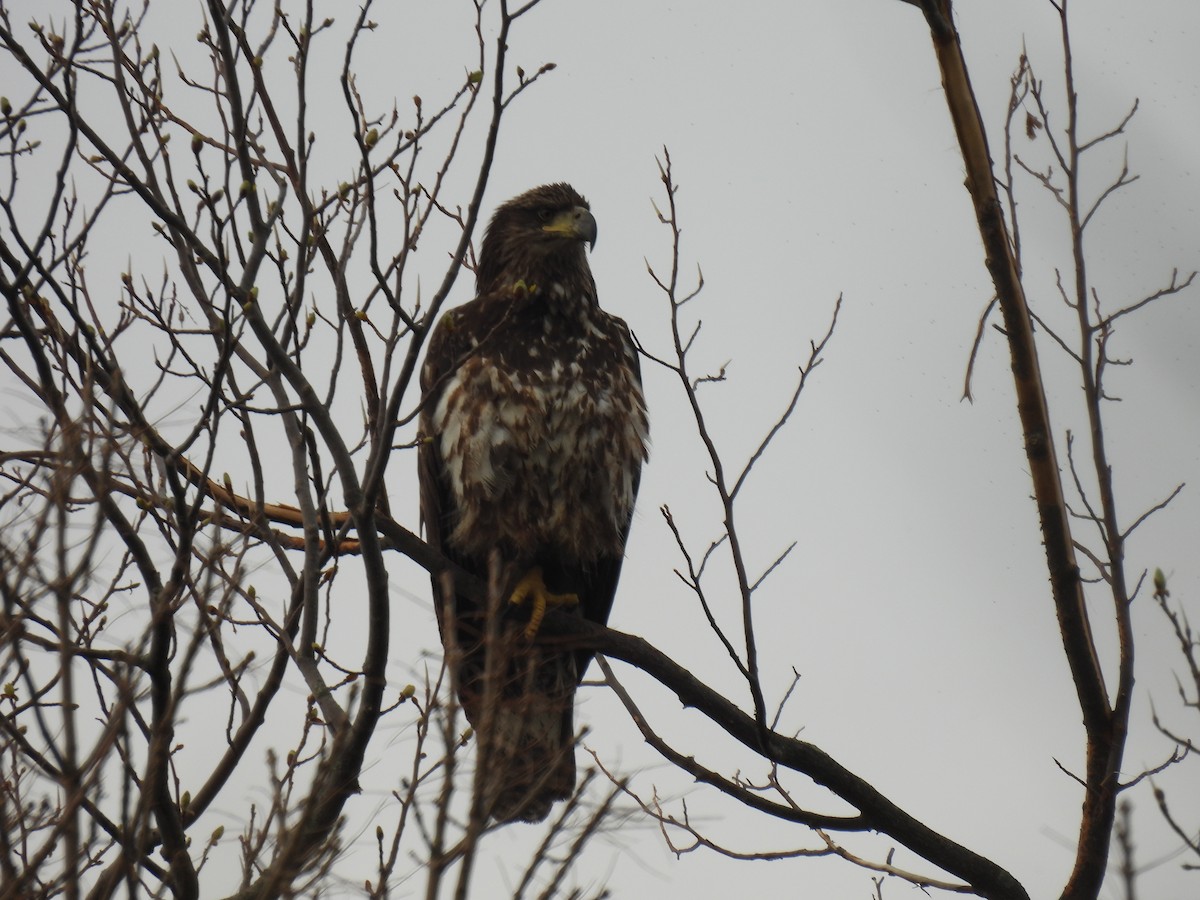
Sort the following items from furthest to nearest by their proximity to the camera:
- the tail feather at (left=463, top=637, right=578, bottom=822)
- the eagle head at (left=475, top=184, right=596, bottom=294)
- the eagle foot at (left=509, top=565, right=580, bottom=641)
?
the eagle head at (left=475, top=184, right=596, bottom=294) → the eagle foot at (left=509, top=565, right=580, bottom=641) → the tail feather at (left=463, top=637, right=578, bottom=822)

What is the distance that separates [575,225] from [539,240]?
163 millimetres

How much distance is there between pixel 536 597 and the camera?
5059mm

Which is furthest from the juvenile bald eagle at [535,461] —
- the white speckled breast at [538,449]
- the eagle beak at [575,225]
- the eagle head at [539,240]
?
the eagle beak at [575,225]

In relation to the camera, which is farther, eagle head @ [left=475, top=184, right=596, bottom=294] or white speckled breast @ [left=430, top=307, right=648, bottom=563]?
eagle head @ [left=475, top=184, right=596, bottom=294]

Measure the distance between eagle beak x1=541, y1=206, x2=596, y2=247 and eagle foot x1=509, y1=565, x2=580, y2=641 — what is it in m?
1.40

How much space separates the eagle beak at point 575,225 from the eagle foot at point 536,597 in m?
1.40

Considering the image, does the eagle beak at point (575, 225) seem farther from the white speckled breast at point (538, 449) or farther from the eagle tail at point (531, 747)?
the eagle tail at point (531, 747)

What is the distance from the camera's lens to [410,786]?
2662 mm

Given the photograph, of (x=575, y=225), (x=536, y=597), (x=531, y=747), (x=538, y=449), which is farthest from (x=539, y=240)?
(x=531, y=747)

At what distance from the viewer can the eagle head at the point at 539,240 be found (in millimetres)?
5656

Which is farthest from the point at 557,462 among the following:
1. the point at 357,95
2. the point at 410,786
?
the point at 410,786

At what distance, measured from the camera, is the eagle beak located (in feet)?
18.6

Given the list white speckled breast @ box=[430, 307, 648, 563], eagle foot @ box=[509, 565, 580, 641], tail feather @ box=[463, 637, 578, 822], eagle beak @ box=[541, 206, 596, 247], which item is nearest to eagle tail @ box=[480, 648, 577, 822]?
tail feather @ box=[463, 637, 578, 822]

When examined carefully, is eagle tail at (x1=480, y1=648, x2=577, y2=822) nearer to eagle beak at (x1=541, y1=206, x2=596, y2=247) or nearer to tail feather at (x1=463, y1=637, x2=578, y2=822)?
tail feather at (x1=463, y1=637, x2=578, y2=822)
